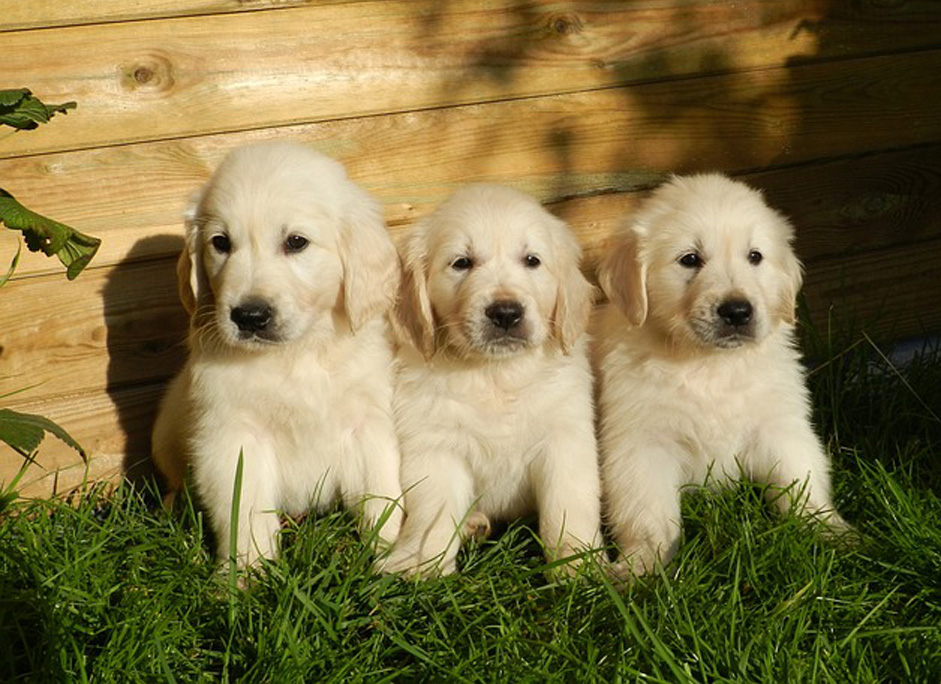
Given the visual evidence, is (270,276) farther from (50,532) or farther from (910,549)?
(910,549)

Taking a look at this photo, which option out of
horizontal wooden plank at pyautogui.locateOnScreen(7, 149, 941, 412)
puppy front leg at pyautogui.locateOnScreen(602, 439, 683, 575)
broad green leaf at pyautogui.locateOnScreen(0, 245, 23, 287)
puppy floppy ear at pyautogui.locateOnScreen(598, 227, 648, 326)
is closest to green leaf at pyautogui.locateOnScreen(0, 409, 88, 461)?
broad green leaf at pyautogui.locateOnScreen(0, 245, 23, 287)

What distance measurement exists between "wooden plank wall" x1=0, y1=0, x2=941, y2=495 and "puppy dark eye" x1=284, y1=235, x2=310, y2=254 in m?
0.80

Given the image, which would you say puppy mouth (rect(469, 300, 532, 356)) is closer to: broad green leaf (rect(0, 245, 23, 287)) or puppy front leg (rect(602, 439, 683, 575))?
puppy front leg (rect(602, 439, 683, 575))

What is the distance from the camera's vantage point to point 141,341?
4133mm

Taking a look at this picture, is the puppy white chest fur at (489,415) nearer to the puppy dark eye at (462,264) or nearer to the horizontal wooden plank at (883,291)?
the puppy dark eye at (462,264)

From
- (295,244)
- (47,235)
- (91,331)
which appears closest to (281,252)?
(295,244)

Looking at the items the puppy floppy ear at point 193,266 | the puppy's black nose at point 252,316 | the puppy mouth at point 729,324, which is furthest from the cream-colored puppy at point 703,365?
the puppy floppy ear at point 193,266

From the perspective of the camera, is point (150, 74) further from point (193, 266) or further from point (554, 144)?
point (554, 144)

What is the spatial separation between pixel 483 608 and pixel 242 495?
0.87m

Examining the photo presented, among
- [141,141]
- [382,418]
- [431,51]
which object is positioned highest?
[431,51]

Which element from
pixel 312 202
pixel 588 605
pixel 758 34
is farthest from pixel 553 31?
pixel 588 605

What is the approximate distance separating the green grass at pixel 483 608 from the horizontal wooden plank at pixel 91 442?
1.64ft

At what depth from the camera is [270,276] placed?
3.30 meters

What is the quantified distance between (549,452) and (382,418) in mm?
566
